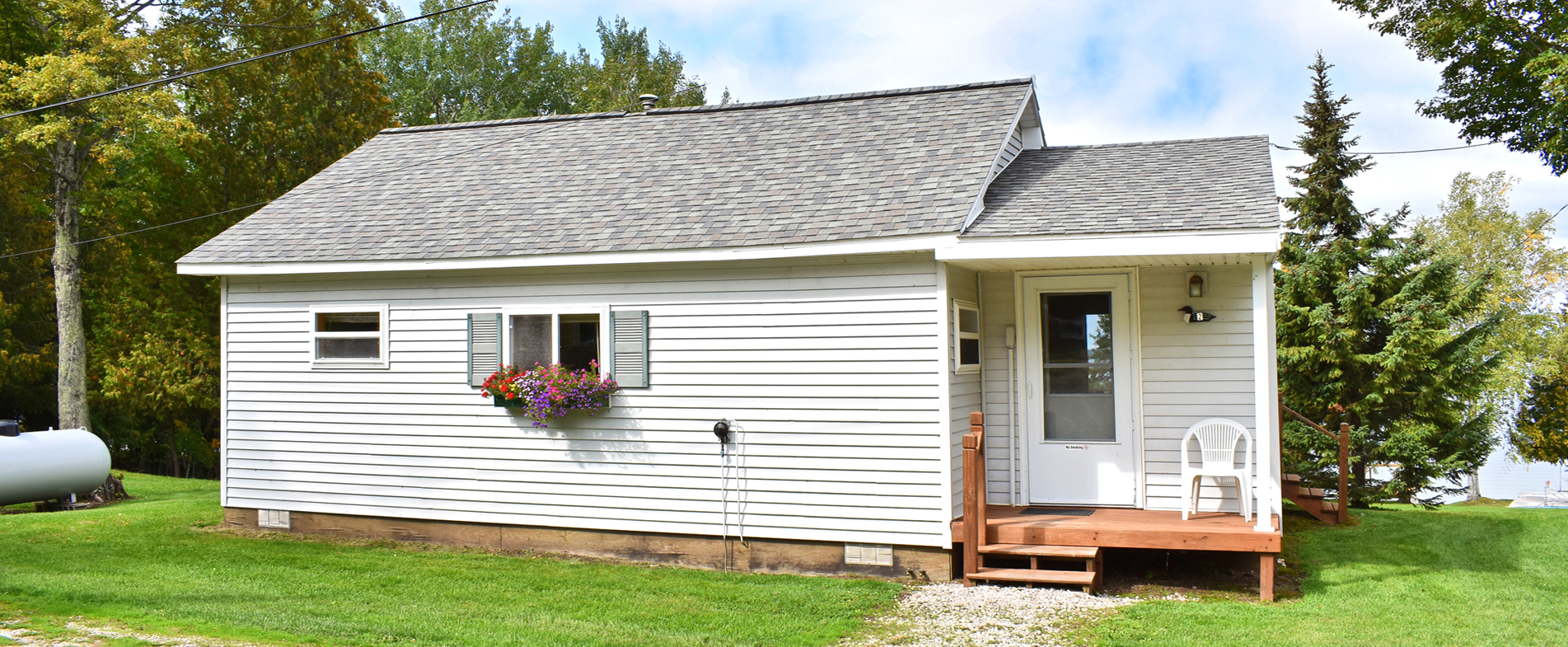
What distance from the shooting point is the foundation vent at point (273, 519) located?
9156mm

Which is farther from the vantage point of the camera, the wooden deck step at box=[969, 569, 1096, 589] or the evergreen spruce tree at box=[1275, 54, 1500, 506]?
the evergreen spruce tree at box=[1275, 54, 1500, 506]

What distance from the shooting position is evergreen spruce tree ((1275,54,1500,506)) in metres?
12.8

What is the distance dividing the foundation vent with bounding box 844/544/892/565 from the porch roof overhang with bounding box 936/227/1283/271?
7.01 ft

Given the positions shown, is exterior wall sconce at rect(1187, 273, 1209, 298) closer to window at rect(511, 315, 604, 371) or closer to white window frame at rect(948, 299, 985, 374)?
white window frame at rect(948, 299, 985, 374)

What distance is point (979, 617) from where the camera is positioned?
6.03 metres

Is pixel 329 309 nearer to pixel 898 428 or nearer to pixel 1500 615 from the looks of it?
pixel 898 428

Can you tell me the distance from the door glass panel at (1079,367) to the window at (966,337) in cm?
Answer: 51

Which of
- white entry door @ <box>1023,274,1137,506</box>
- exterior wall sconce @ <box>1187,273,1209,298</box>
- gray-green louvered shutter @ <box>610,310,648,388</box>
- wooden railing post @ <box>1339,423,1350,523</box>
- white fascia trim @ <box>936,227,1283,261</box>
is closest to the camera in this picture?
white fascia trim @ <box>936,227,1283,261</box>

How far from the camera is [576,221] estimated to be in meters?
8.43

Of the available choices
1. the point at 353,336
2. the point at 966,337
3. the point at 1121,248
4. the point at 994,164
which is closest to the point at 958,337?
the point at 966,337

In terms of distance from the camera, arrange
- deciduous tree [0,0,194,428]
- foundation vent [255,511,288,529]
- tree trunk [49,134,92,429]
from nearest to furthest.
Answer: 1. foundation vent [255,511,288,529]
2. deciduous tree [0,0,194,428]
3. tree trunk [49,134,92,429]

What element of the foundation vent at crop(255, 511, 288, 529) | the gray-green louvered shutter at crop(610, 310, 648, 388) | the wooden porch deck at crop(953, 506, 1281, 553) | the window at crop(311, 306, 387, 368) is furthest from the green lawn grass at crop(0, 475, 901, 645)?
the window at crop(311, 306, 387, 368)

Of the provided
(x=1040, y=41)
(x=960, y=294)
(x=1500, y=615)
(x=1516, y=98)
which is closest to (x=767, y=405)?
(x=960, y=294)

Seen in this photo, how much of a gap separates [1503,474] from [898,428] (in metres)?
47.6
